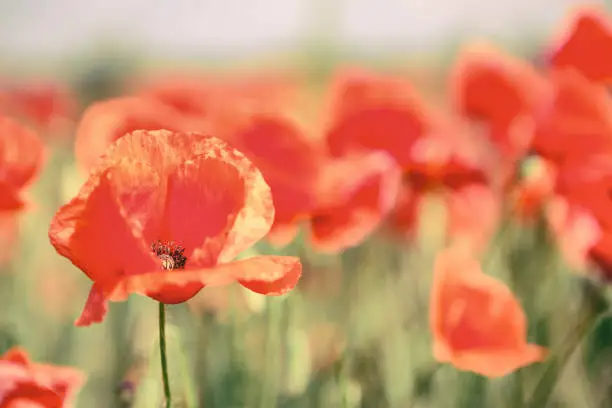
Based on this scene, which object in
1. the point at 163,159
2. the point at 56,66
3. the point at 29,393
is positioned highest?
the point at 163,159

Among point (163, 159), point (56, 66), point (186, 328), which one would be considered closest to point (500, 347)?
point (163, 159)

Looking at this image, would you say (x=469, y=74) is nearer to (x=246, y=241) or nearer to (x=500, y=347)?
(x=500, y=347)

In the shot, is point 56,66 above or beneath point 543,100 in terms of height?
beneath

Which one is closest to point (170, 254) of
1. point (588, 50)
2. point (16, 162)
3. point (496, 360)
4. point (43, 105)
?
point (16, 162)

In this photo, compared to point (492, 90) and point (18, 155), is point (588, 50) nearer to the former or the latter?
point (492, 90)

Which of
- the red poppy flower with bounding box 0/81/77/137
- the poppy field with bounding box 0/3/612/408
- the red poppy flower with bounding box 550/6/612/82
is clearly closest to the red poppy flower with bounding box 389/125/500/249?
the poppy field with bounding box 0/3/612/408

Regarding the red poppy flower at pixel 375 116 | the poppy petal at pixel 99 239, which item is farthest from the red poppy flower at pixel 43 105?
the poppy petal at pixel 99 239

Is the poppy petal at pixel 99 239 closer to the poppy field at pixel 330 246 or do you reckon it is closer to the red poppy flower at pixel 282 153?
the poppy field at pixel 330 246
